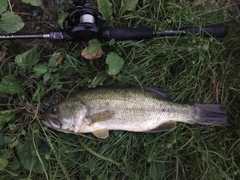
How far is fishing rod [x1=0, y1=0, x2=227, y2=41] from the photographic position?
8.89 feet

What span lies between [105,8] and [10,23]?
35.3 inches

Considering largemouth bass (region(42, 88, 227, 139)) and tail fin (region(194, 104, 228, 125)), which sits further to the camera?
tail fin (region(194, 104, 228, 125))

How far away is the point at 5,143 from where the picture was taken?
10.0 ft

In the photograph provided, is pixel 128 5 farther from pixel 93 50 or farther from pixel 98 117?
pixel 98 117

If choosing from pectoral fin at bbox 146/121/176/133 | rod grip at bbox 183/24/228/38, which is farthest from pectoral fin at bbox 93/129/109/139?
rod grip at bbox 183/24/228/38

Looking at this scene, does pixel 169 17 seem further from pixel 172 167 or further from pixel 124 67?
pixel 172 167

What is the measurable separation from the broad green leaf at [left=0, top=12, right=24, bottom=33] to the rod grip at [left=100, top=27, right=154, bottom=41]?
0.83m

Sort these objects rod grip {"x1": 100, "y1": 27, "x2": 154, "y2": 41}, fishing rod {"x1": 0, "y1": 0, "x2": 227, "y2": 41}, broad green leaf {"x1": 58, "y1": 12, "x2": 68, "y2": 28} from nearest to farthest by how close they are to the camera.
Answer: fishing rod {"x1": 0, "y1": 0, "x2": 227, "y2": 41} → rod grip {"x1": 100, "y1": 27, "x2": 154, "y2": 41} → broad green leaf {"x1": 58, "y1": 12, "x2": 68, "y2": 28}

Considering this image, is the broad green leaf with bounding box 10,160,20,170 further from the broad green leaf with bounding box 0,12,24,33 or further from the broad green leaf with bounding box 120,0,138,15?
the broad green leaf with bounding box 120,0,138,15

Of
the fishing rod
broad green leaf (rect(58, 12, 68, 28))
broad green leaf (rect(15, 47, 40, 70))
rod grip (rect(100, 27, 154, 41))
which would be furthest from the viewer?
broad green leaf (rect(58, 12, 68, 28))

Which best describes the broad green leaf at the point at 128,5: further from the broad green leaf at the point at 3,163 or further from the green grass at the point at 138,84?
the broad green leaf at the point at 3,163

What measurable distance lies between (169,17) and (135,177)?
156cm

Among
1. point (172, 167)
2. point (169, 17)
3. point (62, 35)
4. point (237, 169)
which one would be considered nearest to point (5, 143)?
point (62, 35)

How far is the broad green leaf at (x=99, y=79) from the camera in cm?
302
